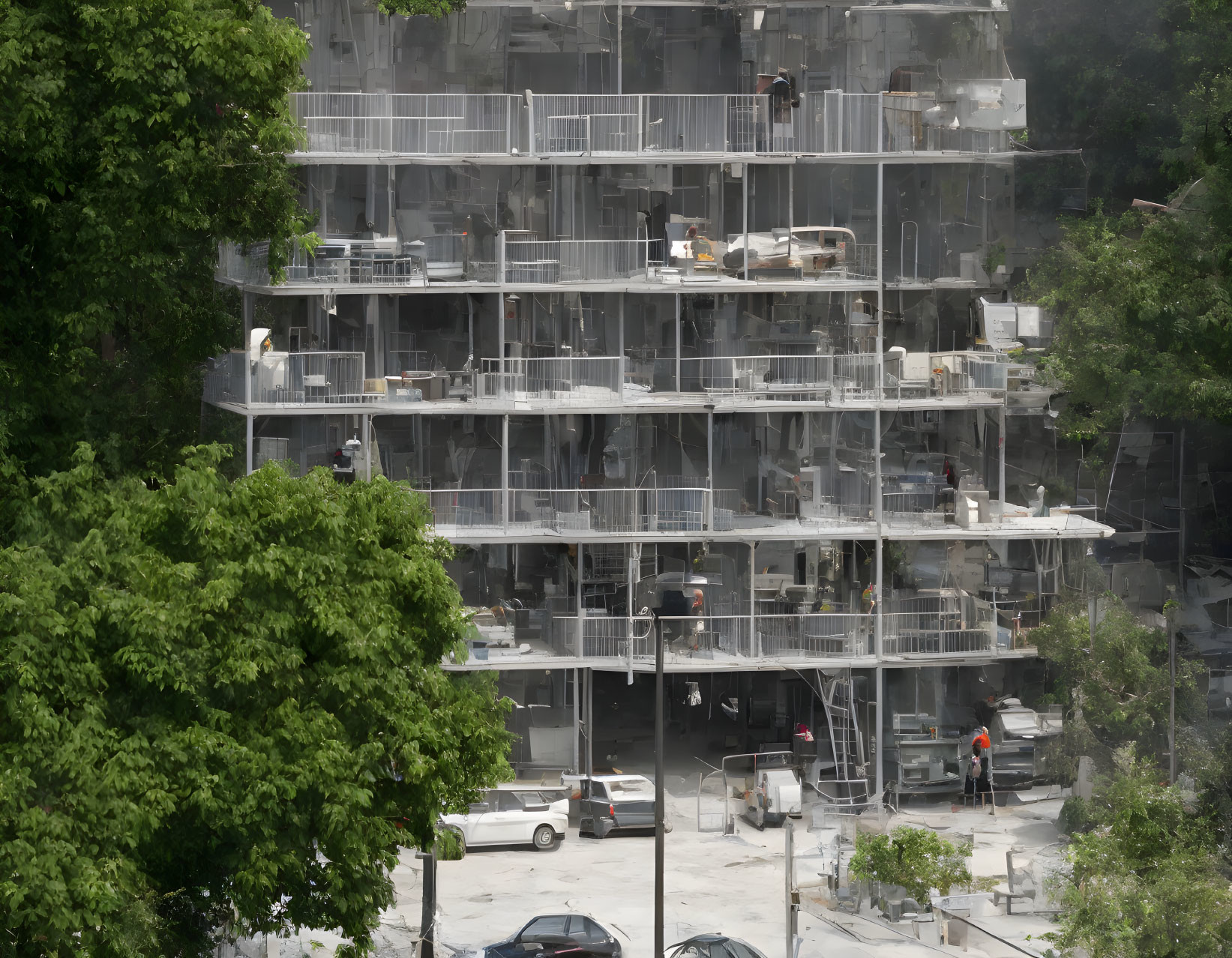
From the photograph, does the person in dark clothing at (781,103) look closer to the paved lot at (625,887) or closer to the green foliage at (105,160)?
the green foliage at (105,160)

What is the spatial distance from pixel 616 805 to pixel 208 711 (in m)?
15.8

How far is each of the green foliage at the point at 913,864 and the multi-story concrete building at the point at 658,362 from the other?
7857mm

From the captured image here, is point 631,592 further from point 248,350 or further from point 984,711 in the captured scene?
point 248,350

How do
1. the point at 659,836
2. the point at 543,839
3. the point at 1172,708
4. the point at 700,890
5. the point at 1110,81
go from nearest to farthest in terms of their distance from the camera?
1. the point at 659,836
2. the point at 700,890
3. the point at 1172,708
4. the point at 543,839
5. the point at 1110,81

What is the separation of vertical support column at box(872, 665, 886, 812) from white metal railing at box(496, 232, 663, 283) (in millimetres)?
9820

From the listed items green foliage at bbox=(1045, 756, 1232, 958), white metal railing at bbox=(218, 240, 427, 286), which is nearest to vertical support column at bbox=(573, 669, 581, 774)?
white metal railing at bbox=(218, 240, 427, 286)

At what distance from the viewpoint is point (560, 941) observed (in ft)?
108

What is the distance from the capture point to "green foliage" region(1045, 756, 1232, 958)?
29.9 metres

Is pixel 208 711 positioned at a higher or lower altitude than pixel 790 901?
higher

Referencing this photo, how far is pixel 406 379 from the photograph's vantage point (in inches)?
1692

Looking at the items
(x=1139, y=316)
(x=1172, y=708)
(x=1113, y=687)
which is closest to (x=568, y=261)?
(x=1139, y=316)

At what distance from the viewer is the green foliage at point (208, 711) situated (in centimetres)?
2528

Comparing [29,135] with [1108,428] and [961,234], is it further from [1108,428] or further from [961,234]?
[1108,428]

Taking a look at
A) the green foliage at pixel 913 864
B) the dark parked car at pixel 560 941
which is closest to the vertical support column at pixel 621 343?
the green foliage at pixel 913 864
